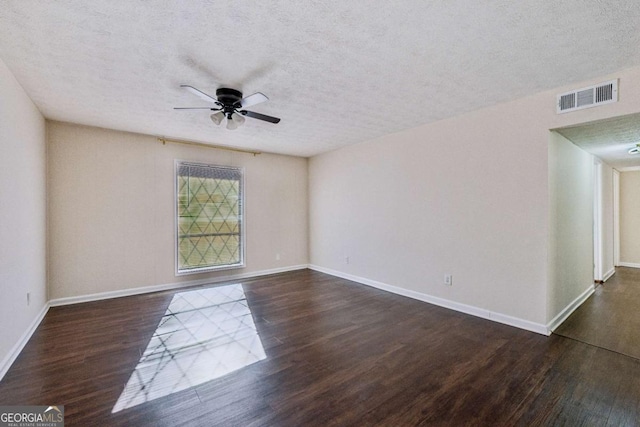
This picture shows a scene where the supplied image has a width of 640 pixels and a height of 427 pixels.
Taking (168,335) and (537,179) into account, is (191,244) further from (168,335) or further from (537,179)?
(537,179)

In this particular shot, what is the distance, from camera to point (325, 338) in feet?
9.08

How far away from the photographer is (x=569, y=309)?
334cm

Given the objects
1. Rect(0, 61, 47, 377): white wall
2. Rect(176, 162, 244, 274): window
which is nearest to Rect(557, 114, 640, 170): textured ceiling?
Rect(176, 162, 244, 274): window

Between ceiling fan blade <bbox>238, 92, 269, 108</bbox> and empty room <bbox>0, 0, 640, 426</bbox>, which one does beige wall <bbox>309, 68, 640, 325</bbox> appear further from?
ceiling fan blade <bbox>238, 92, 269, 108</bbox>

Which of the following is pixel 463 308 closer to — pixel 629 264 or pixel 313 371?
pixel 313 371

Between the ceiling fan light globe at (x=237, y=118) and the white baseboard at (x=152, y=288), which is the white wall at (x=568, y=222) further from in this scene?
the white baseboard at (x=152, y=288)

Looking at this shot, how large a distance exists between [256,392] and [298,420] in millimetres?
405

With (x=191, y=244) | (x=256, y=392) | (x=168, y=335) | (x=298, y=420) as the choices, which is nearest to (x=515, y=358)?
(x=298, y=420)

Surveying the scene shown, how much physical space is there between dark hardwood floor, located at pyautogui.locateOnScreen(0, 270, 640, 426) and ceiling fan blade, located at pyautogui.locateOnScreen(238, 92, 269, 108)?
227 cm

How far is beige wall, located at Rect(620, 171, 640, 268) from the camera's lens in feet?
19.9

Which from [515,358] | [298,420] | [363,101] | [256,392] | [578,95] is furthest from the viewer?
[363,101]

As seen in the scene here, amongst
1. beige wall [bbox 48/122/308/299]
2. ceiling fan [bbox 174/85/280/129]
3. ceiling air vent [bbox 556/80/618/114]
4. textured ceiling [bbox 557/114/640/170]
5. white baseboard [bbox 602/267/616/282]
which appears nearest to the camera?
ceiling air vent [bbox 556/80/618/114]

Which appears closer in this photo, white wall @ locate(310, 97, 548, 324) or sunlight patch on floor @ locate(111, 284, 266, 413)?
sunlight patch on floor @ locate(111, 284, 266, 413)

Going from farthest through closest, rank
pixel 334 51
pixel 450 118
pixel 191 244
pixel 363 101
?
pixel 191 244, pixel 450 118, pixel 363 101, pixel 334 51
